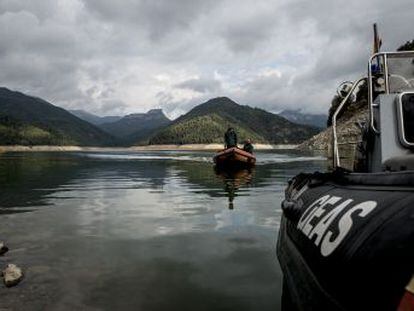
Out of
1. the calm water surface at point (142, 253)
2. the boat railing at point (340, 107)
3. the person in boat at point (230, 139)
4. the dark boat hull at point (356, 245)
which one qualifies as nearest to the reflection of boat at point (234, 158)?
the person in boat at point (230, 139)

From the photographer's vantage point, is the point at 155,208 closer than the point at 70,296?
No

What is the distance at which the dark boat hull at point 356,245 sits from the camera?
10.0ft

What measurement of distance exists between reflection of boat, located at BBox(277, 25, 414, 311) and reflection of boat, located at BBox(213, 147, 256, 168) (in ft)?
107

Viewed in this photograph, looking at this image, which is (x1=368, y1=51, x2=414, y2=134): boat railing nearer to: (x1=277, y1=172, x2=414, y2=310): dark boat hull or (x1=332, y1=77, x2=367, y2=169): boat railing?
(x1=332, y1=77, x2=367, y2=169): boat railing

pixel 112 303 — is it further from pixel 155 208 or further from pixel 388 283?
pixel 155 208

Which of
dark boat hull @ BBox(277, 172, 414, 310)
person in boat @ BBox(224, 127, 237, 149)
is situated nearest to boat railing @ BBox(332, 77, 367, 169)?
dark boat hull @ BBox(277, 172, 414, 310)

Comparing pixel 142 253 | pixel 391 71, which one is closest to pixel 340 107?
pixel 391 71

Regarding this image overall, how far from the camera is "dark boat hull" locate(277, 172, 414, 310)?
3061mm

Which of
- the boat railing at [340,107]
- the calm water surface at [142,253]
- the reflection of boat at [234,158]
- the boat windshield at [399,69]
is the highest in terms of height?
the boat windshield at [399,69]

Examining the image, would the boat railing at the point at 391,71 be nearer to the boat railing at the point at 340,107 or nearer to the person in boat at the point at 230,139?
the boat railing at the point at 340,107

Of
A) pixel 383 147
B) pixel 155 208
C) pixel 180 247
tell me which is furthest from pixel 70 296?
pixel 155 208

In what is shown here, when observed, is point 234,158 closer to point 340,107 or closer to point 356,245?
point 340,107

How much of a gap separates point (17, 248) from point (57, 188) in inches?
607

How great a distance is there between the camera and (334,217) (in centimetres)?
452
